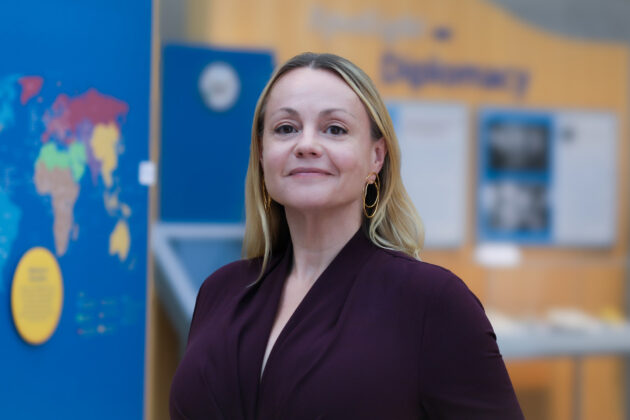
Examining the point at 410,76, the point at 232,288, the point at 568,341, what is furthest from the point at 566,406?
the point at 232,288

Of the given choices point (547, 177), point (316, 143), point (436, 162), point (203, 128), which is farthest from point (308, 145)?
point (547, 177)

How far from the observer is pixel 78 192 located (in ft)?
6.19

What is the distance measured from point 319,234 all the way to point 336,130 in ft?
0.65

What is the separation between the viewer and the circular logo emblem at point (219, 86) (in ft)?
12.3

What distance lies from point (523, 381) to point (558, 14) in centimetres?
218

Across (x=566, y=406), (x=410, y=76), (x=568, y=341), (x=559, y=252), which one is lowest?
(x=566, y=406)

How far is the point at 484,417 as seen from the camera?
1242 millimetres

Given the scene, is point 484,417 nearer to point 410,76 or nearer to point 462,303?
point 462,303

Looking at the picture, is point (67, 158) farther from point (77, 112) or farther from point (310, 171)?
point (310, 171)

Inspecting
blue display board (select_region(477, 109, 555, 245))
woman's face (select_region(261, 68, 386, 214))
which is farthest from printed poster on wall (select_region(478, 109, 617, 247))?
woman's face (select_region(261, 68, 386, 214))

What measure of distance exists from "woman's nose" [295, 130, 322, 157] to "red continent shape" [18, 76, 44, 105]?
0.71 meters

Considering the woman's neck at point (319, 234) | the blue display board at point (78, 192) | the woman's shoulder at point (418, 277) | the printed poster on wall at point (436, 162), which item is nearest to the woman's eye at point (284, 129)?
the woman's neck at point (319, 234)

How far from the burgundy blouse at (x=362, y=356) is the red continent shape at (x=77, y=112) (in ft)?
2.27

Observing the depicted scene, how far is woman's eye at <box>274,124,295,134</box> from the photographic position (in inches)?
55.4
